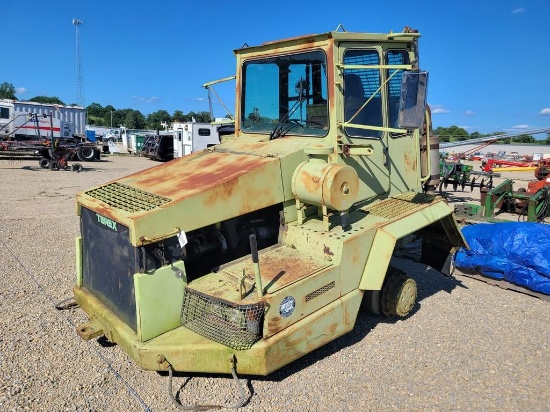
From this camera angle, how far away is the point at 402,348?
13.6 ft

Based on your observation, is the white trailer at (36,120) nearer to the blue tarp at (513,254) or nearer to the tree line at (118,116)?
the blue tarp at (513,254)

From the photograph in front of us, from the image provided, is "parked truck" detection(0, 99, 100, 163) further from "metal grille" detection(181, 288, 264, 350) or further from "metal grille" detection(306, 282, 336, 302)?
"metal grille" detection(306, 282, 336, 302)

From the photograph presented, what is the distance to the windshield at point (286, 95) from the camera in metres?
4.26

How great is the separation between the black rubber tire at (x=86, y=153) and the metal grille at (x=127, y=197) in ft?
72.9

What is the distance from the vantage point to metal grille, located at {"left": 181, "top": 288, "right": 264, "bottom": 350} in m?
3.16

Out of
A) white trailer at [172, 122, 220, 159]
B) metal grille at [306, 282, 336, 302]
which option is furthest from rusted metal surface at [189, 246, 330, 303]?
white trailer at [172, 122, 220, 159]

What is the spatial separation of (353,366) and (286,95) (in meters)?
2.74

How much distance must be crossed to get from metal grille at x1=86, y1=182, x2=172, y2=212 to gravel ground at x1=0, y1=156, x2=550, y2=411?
1.39 metres

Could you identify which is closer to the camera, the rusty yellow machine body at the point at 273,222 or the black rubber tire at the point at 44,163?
the rusty yellow machine body at the point at 273,222

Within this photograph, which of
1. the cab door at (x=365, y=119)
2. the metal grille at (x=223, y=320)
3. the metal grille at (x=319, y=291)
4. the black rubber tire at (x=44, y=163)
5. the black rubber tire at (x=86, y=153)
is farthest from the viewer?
the black rubber tire at (x=86, y=153)

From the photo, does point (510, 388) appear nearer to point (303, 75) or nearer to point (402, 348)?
point (402, 348)

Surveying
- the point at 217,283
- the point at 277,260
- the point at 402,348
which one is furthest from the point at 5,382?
the point at 402,348

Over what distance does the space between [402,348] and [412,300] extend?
547 millimetres

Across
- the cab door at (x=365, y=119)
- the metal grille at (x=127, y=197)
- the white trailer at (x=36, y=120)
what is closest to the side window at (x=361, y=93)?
the cab door at (x=365, y=119)
